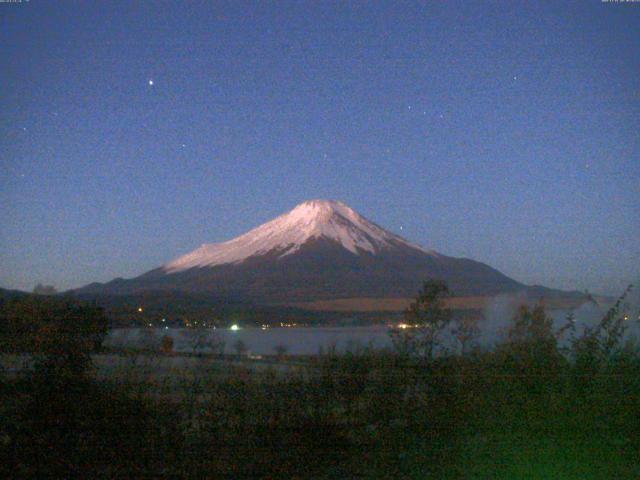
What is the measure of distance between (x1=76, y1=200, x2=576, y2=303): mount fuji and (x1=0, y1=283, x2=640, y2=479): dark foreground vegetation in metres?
9.62

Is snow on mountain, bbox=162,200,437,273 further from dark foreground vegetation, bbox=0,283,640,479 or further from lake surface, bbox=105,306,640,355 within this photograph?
dark foreground vegetation, bbox=0,283,640,479

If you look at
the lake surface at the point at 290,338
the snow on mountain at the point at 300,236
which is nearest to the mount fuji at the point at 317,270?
the snow on mountain at the point at 300,236

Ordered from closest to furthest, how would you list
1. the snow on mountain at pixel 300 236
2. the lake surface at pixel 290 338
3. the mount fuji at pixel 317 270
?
the lake surface at pixel 290 338
the mount fuji at pixel 317 270
the snow on mountain at pixel 300 236

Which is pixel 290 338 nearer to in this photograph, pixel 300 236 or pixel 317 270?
pixel 317 270

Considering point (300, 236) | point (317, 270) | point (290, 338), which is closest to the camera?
point (290, 338)

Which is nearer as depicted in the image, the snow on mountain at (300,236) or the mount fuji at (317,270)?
the mount fuji at (317,270)

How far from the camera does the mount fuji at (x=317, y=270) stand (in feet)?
91.6

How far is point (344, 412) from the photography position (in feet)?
33.1

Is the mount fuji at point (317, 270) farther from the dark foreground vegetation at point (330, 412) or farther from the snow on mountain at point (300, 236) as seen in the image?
the dark foreground vegetation at point (330, 412)

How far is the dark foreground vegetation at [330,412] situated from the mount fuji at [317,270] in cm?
962

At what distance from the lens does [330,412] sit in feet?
32.2

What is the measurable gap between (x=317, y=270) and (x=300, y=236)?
41.8ft

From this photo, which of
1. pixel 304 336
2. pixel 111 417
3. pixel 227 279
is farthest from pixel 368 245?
pixel 111 417

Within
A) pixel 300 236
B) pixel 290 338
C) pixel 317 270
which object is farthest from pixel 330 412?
→ pixel 300 236
